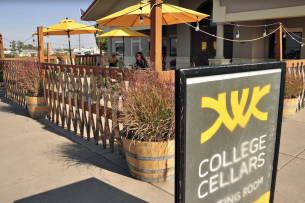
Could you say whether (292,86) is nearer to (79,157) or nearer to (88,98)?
(88,98)

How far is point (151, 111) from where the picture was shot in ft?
10.7

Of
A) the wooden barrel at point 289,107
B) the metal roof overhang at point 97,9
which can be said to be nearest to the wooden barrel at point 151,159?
the wooden barrel at point 289,107

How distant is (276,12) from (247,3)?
1363 millimetres

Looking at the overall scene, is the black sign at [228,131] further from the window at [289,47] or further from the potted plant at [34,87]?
the window at [289,47]

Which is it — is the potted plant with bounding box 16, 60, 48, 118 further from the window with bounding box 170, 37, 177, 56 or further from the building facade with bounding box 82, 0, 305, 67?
the window with bounding box 170, 37, 177, 56

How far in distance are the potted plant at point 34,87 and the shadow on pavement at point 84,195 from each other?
378 centimetres

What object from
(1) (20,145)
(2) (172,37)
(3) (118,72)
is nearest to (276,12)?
(2) (172,37)

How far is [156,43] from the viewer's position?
3836 mm

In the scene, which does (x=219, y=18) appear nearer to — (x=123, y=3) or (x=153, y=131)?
(x=123, y=3)

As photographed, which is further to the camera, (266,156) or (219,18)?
(219,18)

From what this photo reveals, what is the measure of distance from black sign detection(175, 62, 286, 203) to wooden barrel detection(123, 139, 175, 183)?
54.2 inches

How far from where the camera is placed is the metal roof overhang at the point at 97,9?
725 inches

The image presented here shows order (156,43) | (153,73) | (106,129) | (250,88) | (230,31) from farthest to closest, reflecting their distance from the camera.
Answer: (230,31) < (106,129) < (156,43) < (153,73) < (250,88)

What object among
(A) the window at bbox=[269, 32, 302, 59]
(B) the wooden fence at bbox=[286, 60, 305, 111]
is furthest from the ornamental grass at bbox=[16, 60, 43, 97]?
(A) the window at bbox=[269, 32, 302, 59]
